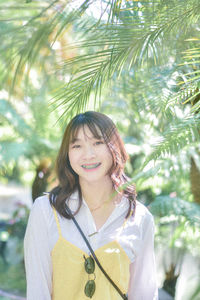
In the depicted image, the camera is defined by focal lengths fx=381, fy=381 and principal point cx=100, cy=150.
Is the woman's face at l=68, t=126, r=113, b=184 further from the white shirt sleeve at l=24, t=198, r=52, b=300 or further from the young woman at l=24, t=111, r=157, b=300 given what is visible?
the white shirt sleeve at l=24, t=198, r=52, b=300

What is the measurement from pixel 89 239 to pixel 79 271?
12 centimetres

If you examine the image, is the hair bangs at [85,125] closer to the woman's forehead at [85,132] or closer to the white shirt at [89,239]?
the woman's forehead at [85,132]

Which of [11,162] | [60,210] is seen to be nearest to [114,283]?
[60,210]

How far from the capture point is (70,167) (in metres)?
1.64

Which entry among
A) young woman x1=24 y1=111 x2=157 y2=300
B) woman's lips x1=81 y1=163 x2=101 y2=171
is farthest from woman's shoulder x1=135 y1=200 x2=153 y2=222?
woman's lips x1=81 y1=163 x2=101 y2=171

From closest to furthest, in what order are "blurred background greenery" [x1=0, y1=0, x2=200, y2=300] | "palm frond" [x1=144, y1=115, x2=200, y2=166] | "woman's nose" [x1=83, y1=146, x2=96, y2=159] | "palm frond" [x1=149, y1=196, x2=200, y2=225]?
"blurred background greenery" [x1=0, y1=0, x2=200, y2=300] → "palm frond" [x1=144, y1=115, x2=200, y2=166] → "woman's nose" [x1=83, y1=146, x2=96, y2=159] → "palm frond" [x1=149, y1=196, x2=200, y2=225]

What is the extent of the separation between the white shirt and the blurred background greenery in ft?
0.43

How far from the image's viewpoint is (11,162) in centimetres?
359

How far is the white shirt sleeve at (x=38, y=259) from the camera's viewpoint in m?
1.41

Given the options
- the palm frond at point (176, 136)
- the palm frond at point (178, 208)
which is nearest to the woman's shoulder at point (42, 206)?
the palm frond at point (176, 136)

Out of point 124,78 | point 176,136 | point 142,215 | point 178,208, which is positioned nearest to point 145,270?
point 142,215

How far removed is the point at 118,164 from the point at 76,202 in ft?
0.76

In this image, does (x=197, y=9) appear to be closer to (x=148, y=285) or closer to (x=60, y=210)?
(x=60, y=210)

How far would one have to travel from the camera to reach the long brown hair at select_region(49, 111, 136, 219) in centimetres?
150
